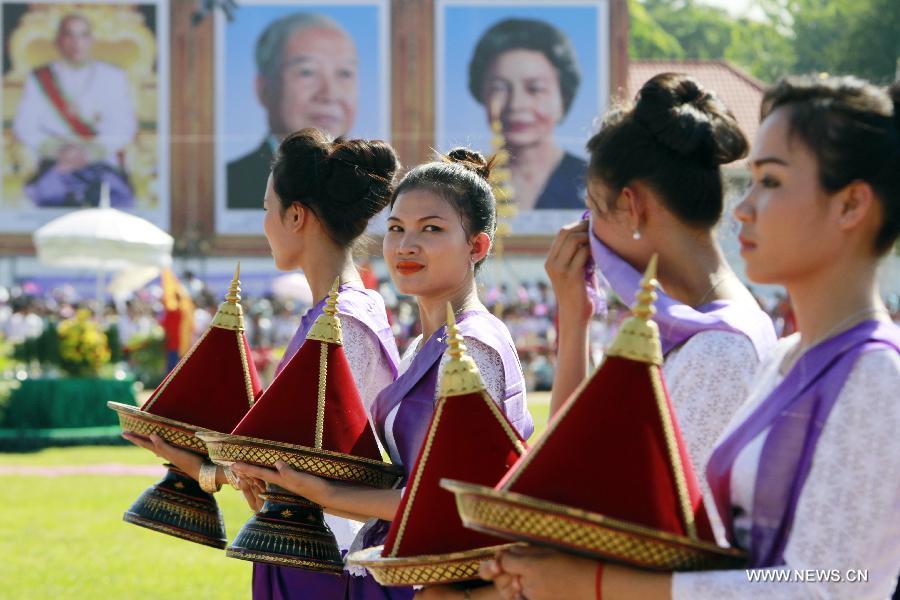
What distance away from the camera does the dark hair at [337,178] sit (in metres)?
3.76

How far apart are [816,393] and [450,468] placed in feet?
2.09

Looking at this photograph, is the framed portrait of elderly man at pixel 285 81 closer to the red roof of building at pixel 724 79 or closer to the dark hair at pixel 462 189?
the red roof of building at pixel 724 79

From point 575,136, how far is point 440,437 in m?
32.0

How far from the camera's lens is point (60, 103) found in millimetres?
34094

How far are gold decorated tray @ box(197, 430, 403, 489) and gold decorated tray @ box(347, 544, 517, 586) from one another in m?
0.64

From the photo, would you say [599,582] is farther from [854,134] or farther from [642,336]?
[854,134]

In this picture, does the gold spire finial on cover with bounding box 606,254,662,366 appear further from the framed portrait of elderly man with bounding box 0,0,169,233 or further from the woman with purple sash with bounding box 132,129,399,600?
the framed portrait of elderly man with bounding box 0,0,169,233

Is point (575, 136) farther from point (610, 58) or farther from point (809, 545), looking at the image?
point (809, 545)

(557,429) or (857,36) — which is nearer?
(557,429)

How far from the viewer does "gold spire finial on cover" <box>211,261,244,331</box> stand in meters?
3.50

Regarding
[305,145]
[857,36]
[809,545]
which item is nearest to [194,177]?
[857,36]

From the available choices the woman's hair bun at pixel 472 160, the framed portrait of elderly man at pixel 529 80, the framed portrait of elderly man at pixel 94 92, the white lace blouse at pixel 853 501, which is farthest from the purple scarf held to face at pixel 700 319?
the framed portrait of elderly man at pixel 94 92

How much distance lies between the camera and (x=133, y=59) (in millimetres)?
34219

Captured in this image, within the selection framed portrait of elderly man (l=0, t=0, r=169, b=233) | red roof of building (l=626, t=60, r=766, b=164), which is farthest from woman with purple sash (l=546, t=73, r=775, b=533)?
red roof of building (l=626, t=60, r=766, b=164)
